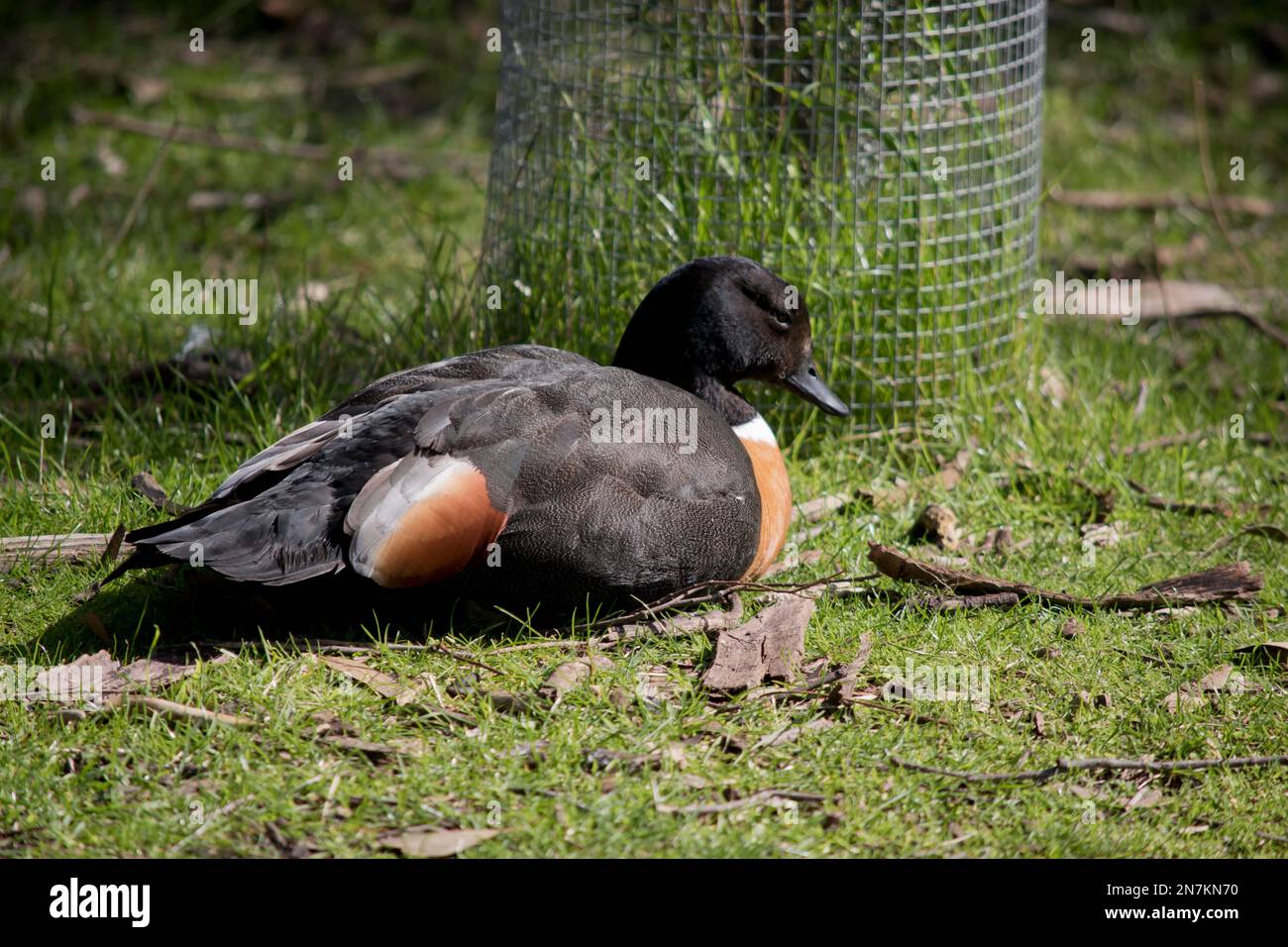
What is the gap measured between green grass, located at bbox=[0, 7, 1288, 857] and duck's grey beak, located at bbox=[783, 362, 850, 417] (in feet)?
1.20

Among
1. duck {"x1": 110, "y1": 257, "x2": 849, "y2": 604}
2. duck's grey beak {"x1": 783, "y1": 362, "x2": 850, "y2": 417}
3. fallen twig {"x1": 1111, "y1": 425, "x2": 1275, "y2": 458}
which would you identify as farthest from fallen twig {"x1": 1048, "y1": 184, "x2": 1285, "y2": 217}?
duck {"x1": 110, "y1": 257, "x2": 849, "y2": 604}

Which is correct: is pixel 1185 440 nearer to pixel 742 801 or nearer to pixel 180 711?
pixel 742 801

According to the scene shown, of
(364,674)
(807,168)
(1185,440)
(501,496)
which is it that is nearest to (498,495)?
(501,496)

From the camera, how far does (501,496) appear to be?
12.8ft

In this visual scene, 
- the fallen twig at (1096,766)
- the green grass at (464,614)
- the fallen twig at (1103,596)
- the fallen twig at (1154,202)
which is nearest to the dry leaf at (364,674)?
the green grass at (464,614)

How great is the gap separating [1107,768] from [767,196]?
2621 millimetres

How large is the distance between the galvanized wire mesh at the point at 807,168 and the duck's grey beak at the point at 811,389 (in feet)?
1.66

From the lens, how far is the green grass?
334 cm

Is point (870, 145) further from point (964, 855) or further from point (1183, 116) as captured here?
point (1183, 116)

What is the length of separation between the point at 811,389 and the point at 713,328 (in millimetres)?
513

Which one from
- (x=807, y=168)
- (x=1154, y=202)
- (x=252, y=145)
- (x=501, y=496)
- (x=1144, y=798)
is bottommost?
(x=1144, y=798)

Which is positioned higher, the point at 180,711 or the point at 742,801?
the point at 180,711

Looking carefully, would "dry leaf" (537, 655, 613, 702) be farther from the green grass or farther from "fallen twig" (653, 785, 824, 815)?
"fallen twig" (653, 785, 824, 815)

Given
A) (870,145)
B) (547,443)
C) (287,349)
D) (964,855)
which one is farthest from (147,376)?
(964,855)
